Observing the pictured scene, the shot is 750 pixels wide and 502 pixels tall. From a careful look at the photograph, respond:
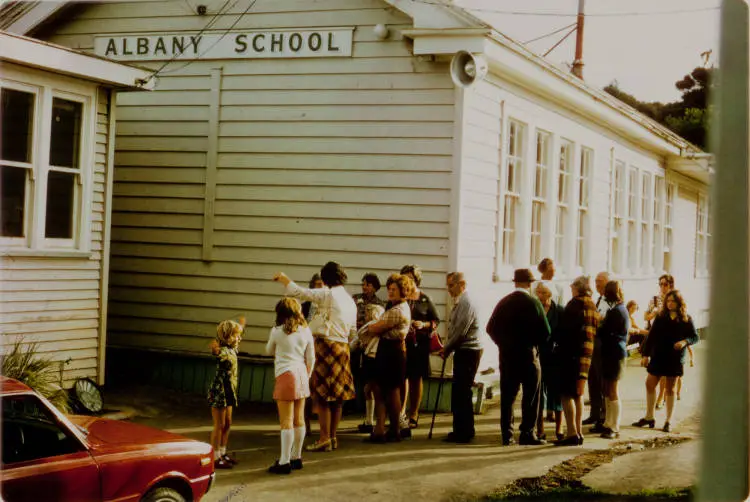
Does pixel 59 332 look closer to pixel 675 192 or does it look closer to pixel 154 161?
pixel 154 161

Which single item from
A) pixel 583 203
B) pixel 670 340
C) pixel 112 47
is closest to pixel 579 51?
pixel 583 203

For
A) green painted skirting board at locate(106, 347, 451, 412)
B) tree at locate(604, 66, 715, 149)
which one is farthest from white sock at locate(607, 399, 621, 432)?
tree at locate(604, 66, 715, 149)

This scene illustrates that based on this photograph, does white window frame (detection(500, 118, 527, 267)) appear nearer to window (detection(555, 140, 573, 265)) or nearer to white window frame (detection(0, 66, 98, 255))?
window (detection(555, 140, 573, 265))

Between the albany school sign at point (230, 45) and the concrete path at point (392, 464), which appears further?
the albany school sign at point (230, 45)

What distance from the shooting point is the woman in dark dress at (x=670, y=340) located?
10.5m

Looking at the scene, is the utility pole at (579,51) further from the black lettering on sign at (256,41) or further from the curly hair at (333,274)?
the curly hair at (333,274)

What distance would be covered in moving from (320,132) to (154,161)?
2631 millimetres

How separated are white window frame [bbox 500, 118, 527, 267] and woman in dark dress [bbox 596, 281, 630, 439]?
269 cm

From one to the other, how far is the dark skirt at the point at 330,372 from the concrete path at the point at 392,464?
0.61 meters

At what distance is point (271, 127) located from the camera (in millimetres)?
12250

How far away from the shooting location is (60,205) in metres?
10.5

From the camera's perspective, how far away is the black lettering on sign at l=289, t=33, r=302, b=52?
12.1 m

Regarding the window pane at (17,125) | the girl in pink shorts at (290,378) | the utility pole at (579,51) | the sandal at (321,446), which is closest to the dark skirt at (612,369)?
the sandal at (321,446)

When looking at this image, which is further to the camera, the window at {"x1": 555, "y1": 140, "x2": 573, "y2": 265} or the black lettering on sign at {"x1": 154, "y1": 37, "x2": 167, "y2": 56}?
the window at {"x1": 555, "y1": 140, "x2": 573, "y2": 265}
